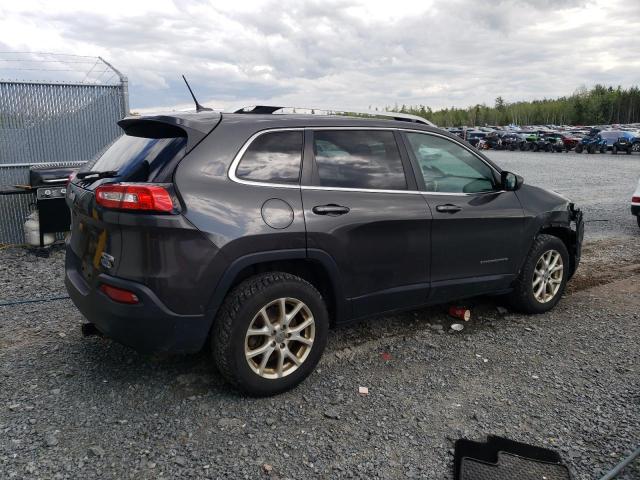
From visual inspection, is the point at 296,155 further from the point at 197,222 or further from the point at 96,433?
the point at 96,433

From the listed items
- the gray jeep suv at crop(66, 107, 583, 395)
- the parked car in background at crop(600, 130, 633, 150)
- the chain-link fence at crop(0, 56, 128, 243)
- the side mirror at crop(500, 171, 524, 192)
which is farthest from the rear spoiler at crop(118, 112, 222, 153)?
the parked car in background at crop(600, 130, 633, 150)

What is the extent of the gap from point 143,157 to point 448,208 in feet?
7.19

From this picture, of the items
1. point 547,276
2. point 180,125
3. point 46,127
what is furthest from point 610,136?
point 180,125

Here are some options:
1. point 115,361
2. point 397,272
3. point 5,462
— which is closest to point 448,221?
point 397,272

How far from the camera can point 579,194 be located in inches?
581

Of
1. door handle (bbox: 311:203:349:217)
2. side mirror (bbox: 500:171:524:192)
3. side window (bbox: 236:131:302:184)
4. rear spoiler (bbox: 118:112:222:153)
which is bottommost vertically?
door handle (bbox: 311:203:349:217)

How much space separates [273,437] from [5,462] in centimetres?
136

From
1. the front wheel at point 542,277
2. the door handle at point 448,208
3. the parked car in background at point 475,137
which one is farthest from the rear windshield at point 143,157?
the parked car in background at point 475,137

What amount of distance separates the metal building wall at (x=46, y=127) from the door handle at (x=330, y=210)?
5393 mm

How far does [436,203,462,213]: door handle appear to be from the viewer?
13.4 ft

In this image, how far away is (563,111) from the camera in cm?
11181

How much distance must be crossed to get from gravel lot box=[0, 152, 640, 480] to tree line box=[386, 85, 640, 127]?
88.8m

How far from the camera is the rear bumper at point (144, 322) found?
3.05 metres

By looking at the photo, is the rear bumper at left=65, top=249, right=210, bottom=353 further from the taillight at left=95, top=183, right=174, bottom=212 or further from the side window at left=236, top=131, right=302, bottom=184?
the side window at left=236, top=131, right=302, bottom=184
